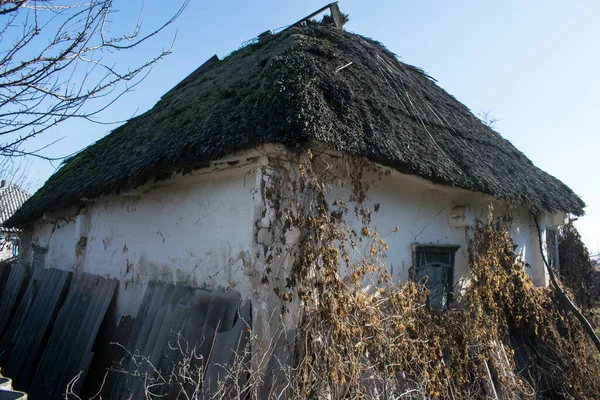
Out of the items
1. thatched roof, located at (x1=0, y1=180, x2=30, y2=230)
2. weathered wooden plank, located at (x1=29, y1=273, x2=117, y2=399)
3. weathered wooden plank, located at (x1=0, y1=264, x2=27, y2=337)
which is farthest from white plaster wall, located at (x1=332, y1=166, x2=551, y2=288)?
thatched roof, located at (x1=0, y1=180, x2=30, y2=230)

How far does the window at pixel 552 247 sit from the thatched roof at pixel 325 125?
925 mm

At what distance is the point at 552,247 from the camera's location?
748 cm

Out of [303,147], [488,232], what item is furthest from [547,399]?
[303,147]

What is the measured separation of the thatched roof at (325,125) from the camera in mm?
3396

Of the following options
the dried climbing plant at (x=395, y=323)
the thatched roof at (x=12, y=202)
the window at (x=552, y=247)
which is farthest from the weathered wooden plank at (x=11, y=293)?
the thatched roof at (x=12, y=202)

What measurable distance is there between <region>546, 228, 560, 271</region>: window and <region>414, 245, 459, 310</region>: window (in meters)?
3.22

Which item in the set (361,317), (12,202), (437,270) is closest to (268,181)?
(361,317)

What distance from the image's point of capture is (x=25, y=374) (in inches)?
201

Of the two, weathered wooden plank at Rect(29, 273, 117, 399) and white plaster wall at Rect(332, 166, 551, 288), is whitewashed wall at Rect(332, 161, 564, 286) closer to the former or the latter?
white plaster wall at Rect(332, 166, 551, 288)

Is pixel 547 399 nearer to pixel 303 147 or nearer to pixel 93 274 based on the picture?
pixel 303 147

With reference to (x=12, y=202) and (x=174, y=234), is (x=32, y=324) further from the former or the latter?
(x=12, y=202)

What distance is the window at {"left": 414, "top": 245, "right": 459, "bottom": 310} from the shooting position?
15.1ft

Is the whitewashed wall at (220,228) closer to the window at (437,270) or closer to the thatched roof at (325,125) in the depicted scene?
the window at (437,270)

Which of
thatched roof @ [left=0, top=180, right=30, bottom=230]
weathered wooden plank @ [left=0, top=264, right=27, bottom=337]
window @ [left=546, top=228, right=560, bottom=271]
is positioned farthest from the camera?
thatched roof @ [left=0, top=180, right=30, bottom=230]
